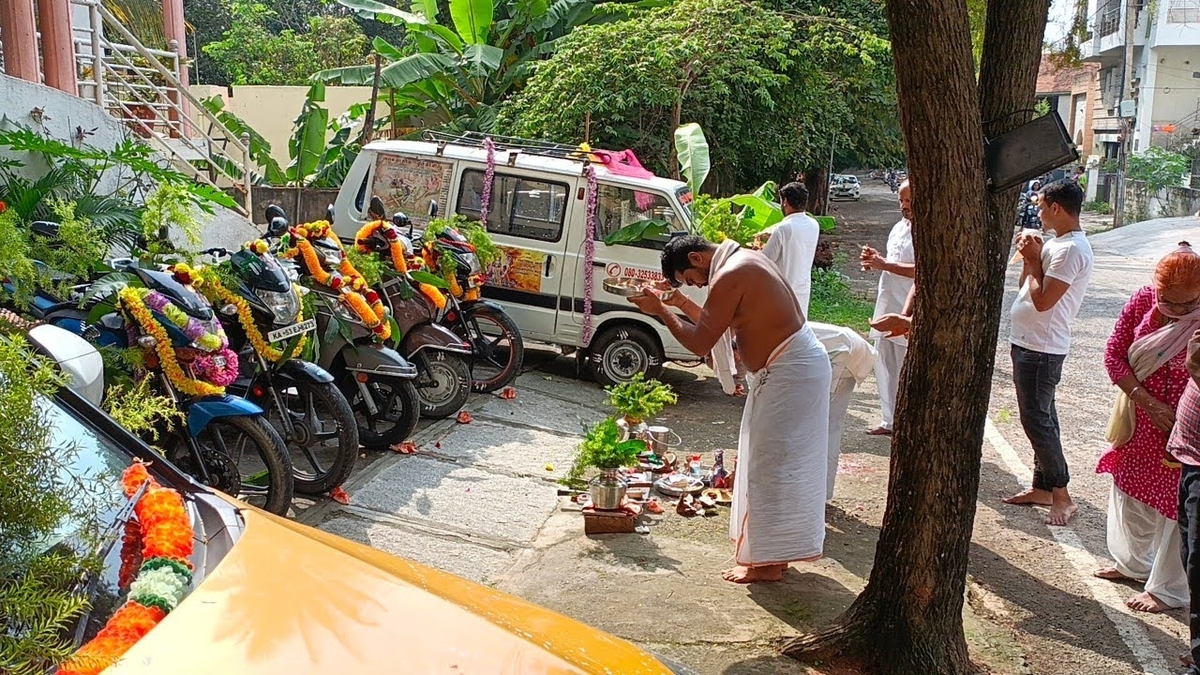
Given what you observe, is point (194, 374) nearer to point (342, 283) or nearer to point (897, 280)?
point (342, 283)

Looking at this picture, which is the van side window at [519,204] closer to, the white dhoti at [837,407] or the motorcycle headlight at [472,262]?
the motorcycle headlight at [472,262]

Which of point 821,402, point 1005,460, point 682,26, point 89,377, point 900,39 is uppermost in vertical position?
point 682,26

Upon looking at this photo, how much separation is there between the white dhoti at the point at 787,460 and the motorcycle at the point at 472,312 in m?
3.51

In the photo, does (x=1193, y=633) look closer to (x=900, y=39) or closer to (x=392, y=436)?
(x=900, y=39)

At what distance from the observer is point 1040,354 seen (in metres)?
5.89

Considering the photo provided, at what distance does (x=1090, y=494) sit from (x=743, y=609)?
313cm

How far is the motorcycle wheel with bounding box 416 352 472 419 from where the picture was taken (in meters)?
7.56

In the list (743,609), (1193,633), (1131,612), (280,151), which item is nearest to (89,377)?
(743,609)

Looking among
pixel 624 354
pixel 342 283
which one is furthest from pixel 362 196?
pixel 342 283

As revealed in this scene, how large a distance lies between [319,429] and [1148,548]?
4.45m

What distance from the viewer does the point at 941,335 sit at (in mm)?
3875

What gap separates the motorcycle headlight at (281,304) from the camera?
5570mm

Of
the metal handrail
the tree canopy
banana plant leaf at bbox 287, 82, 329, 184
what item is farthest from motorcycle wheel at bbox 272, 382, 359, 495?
banana plant leaf at bbox 287, 82, 329, 184

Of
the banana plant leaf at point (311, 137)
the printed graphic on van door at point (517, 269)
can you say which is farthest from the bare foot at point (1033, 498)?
the banana plant leaf at point (311, 137)
